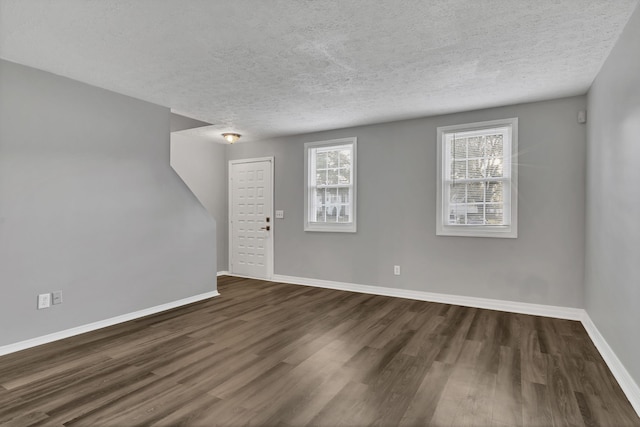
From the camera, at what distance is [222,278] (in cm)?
617

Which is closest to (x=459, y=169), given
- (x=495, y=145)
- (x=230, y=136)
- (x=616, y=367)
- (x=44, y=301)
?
(x=495, y=145)

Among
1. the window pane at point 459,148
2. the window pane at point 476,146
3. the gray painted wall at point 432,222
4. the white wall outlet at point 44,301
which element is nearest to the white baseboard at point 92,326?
the white wall outlet at point 44,301

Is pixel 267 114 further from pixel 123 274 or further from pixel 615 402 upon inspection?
pixel 615 402

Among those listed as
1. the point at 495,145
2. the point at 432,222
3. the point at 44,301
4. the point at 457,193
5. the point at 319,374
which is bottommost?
the point at 319,374

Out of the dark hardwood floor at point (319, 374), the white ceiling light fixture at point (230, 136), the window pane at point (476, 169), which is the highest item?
the white ceiling light fixture at point (230, 136)

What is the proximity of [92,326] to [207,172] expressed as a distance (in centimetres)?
335

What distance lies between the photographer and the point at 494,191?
13.8 ft

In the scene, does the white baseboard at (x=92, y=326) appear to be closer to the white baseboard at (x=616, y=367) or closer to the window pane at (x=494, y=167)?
the window pane at (x=494, y=167)

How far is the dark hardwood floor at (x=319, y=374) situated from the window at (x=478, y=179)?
115 cm

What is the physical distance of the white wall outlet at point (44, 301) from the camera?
308 cm

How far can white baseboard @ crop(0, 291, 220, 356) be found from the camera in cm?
292

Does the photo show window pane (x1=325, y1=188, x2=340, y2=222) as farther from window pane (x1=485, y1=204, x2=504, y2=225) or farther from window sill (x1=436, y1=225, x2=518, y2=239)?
window pane (x1=485, y1=204, x2=504, y2=225)

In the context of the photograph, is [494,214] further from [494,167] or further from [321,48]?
[321,48]

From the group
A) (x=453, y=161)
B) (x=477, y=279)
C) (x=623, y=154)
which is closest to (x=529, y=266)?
(x=477, y=279)
